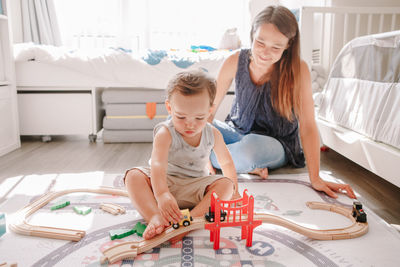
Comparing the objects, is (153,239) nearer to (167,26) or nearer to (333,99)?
(333,99)

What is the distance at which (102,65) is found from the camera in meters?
2.21

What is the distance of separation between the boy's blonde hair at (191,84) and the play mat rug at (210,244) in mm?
382

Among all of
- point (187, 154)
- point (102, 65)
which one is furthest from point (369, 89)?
point (102, 65)

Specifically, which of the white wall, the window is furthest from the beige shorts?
the window

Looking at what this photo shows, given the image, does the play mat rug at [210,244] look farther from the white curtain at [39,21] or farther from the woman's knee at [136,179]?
the white curtain at [39,21]

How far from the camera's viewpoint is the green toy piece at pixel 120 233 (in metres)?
0.89

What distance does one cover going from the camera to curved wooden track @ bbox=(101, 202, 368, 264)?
2.61ft

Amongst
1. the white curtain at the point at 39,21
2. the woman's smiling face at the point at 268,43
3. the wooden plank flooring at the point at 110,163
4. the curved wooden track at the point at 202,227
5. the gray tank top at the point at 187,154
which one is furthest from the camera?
the white curtain at the point at 39,21

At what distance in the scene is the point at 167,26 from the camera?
12.8ft

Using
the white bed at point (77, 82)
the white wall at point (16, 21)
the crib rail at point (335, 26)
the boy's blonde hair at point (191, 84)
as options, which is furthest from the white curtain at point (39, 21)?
the boy's blonde hair at point (191, 84)

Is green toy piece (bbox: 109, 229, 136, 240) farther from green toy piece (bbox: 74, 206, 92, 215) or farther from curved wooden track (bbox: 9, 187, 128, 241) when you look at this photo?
green toy piece (bbox: 74, 206, 92, 215)

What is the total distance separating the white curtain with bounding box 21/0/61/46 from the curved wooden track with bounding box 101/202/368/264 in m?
2.98

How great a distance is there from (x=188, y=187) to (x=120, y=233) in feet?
0.76

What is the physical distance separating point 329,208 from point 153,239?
59 cm
